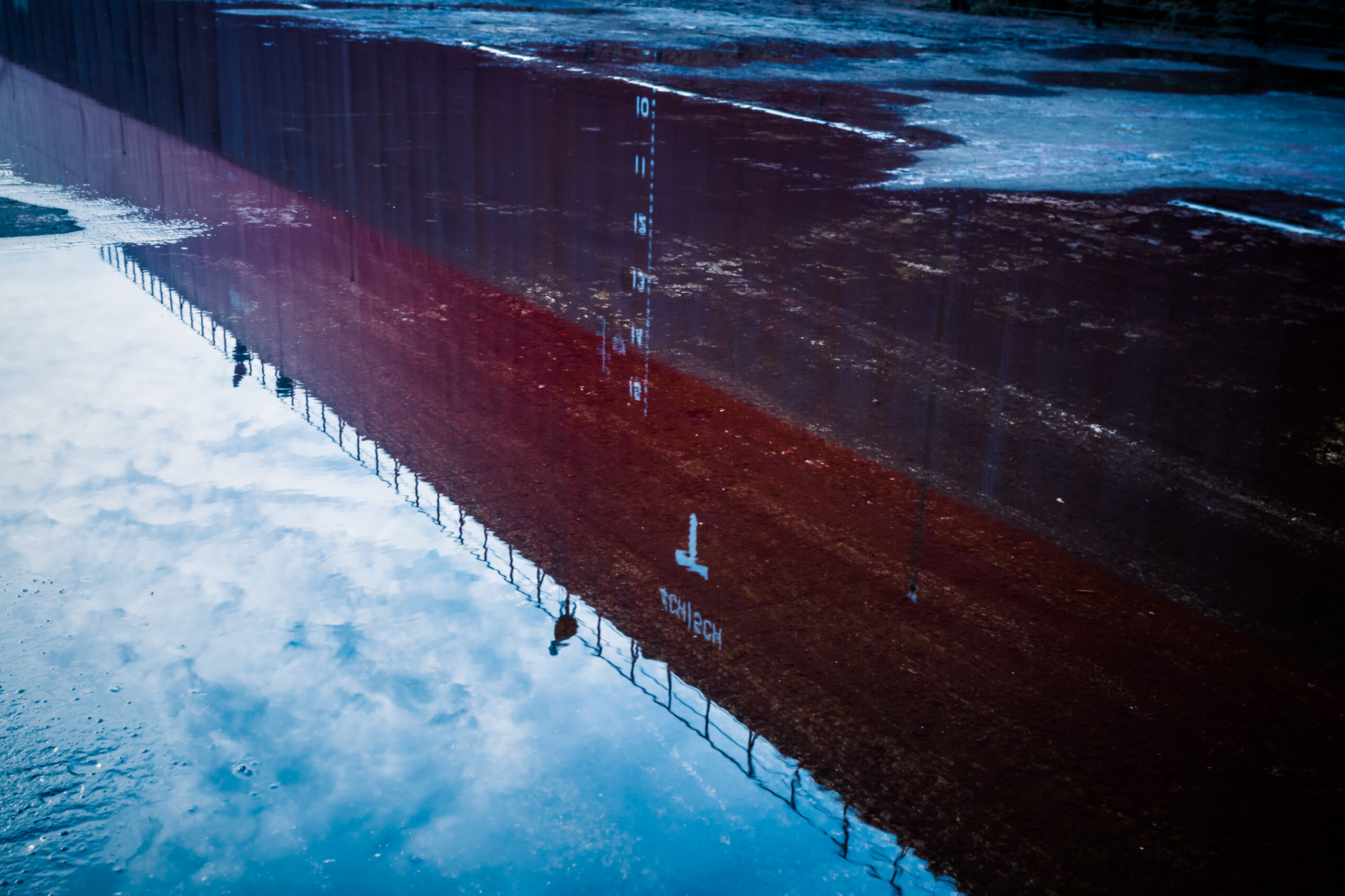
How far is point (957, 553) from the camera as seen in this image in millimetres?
4496

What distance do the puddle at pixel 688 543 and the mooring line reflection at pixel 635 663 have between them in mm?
15

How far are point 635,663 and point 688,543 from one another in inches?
33.1

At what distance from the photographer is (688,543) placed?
4.50 meters

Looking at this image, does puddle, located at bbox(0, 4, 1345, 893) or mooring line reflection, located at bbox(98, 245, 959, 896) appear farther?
puddle, located at bbox(0, 4, 1345, 893)

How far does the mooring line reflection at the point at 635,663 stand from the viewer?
9.91 feet

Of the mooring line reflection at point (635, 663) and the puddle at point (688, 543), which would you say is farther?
the puddle at point (688, 543)

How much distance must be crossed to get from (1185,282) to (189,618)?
273 inches

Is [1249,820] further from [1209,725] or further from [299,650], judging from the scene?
[299,650]

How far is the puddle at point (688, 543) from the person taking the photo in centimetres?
314

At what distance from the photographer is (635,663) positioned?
3.75 m

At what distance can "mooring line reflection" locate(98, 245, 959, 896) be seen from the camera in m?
3.02

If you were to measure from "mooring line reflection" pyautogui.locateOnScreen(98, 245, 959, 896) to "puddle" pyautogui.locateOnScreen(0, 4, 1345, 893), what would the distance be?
0.02 meters

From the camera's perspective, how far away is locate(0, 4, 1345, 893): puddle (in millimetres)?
3137

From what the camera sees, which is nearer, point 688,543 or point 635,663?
point 635,663
